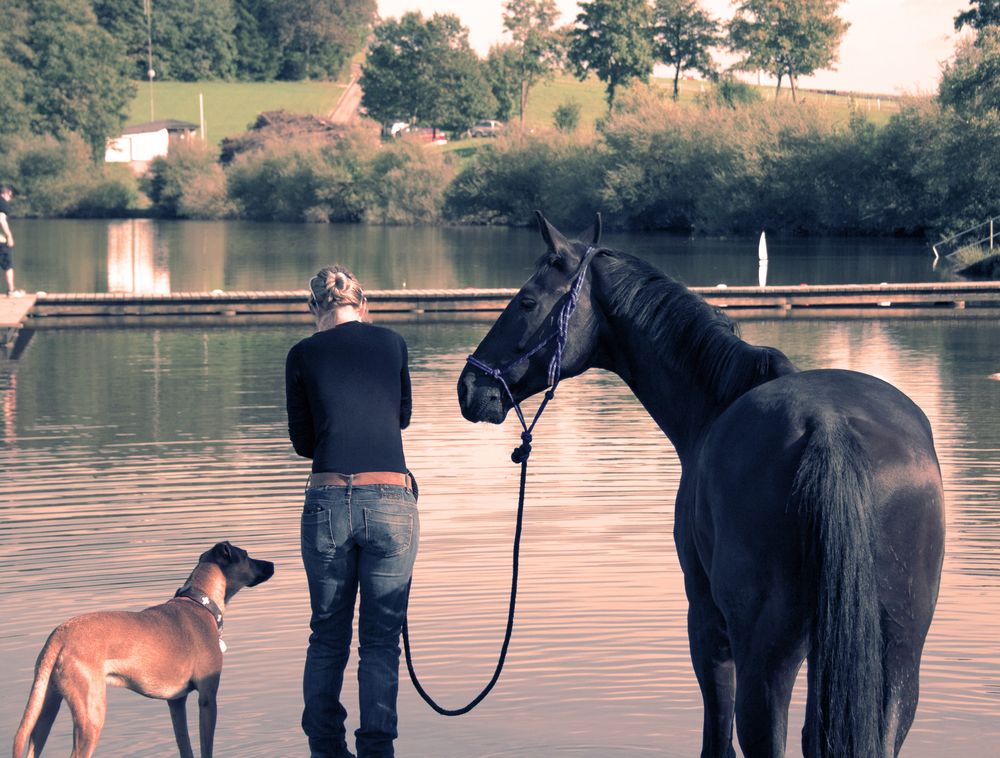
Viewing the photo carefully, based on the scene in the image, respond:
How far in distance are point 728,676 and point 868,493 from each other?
114cm

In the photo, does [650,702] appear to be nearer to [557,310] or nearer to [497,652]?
[497,652]

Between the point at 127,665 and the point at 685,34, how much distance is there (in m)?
99.5

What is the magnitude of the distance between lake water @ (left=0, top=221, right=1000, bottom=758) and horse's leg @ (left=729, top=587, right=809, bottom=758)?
1633 mm

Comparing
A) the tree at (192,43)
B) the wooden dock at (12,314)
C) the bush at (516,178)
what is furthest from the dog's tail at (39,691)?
the tree at (192,43)

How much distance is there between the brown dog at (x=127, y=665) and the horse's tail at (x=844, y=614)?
246cm

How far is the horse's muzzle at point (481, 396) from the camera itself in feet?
17.8

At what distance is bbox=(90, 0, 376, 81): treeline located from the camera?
144 m

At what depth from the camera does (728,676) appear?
4.94 m

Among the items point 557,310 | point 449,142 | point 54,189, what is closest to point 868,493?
point 557,310

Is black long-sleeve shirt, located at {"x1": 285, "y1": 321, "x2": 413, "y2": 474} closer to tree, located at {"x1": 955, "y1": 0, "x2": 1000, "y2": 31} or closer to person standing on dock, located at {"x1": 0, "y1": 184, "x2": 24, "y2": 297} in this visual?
person standing on dock, located at {"x1": 0, "y1": 184, "x2": 24, "y2": 297}

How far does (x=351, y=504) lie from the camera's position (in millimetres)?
5246

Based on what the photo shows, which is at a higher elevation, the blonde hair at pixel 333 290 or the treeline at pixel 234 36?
the treeline at pixel 234 36

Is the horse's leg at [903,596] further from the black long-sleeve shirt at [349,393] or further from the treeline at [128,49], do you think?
the treeline at [128,49]

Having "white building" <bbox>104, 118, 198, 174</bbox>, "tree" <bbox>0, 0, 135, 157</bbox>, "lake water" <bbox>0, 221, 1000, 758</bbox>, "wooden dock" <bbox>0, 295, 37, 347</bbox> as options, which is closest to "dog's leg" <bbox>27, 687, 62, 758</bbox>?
A: "lake water" <bbox>0, 221, 1000, 758</bbox>
